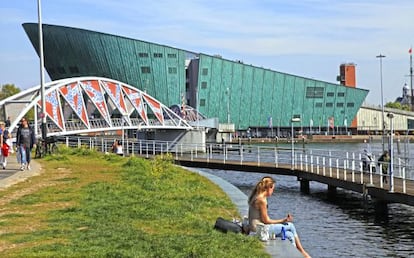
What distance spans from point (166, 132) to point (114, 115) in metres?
33.2

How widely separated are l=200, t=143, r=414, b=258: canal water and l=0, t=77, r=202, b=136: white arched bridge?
23.5 meters

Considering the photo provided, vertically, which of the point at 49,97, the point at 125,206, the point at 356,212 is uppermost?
the point at 49,97

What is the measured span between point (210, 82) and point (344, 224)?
354 ft

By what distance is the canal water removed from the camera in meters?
17.9

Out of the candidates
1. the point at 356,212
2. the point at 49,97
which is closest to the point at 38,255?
the point at 356,212

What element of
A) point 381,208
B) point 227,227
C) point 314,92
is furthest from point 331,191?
point 314,92

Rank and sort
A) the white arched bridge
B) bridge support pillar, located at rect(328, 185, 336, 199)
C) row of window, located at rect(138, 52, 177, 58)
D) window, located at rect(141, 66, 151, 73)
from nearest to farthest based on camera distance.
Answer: bridge support pillar, located at rect(328, 185, 336, 199) → the white arched bridge → row of window, located at rect(138, 52, 177, 58) → window, located at rect(141, 66, 151, 73)

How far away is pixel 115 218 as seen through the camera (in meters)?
13.2

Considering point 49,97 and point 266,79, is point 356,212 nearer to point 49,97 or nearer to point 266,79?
point 49,97

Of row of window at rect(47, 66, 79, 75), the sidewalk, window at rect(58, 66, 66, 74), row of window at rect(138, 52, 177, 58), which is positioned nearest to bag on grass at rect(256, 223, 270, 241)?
the sidewalk

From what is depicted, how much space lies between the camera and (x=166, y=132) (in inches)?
3479

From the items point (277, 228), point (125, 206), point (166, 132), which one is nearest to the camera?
point (277, 228)

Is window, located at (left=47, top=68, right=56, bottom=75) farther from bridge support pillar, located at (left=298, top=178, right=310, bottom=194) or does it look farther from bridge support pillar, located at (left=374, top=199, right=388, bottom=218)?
bridge support pillar, located at (left=374, top=199, right=388, bottom=218)

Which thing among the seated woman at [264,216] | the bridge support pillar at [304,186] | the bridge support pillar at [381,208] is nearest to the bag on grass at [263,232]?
the seated woman at [264,216]
